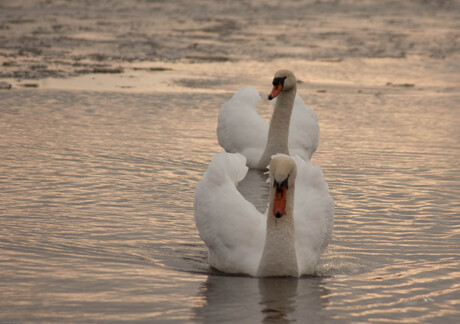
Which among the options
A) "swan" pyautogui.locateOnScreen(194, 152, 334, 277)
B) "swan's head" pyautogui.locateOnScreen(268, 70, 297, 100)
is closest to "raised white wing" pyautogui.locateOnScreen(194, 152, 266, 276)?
"swan" pyautogui.locateOnScreen(194, 152, 334, 277)

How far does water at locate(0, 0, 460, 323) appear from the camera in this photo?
695 centimetres

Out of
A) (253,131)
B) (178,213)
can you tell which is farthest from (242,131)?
(178,213)

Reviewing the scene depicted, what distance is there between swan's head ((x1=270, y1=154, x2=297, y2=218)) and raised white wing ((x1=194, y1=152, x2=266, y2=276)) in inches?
21.1

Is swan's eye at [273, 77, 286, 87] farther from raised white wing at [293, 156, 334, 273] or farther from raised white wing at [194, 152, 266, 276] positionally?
raised white wing at [194, 152, 266, 276]

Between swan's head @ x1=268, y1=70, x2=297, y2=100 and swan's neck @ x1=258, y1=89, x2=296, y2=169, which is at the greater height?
swan's head @ x1=268, y1=70, x2=297, y2=100

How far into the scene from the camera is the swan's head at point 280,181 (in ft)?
23.5

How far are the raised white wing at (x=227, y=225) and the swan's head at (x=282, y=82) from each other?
379cm

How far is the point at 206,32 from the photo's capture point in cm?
2609

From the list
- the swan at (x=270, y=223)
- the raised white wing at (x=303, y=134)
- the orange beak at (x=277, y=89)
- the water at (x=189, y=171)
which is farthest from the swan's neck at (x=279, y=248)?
the raised white wing at (x=303, y=134)

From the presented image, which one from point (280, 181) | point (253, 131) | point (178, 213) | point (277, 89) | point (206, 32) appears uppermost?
point (277, 89)

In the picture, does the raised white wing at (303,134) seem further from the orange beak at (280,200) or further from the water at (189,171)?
the orange beak at (280,200)

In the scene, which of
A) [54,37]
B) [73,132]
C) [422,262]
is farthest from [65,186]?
[54,37]

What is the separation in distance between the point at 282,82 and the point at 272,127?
23.9 inches

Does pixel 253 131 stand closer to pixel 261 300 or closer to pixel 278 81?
pixel 278 81
